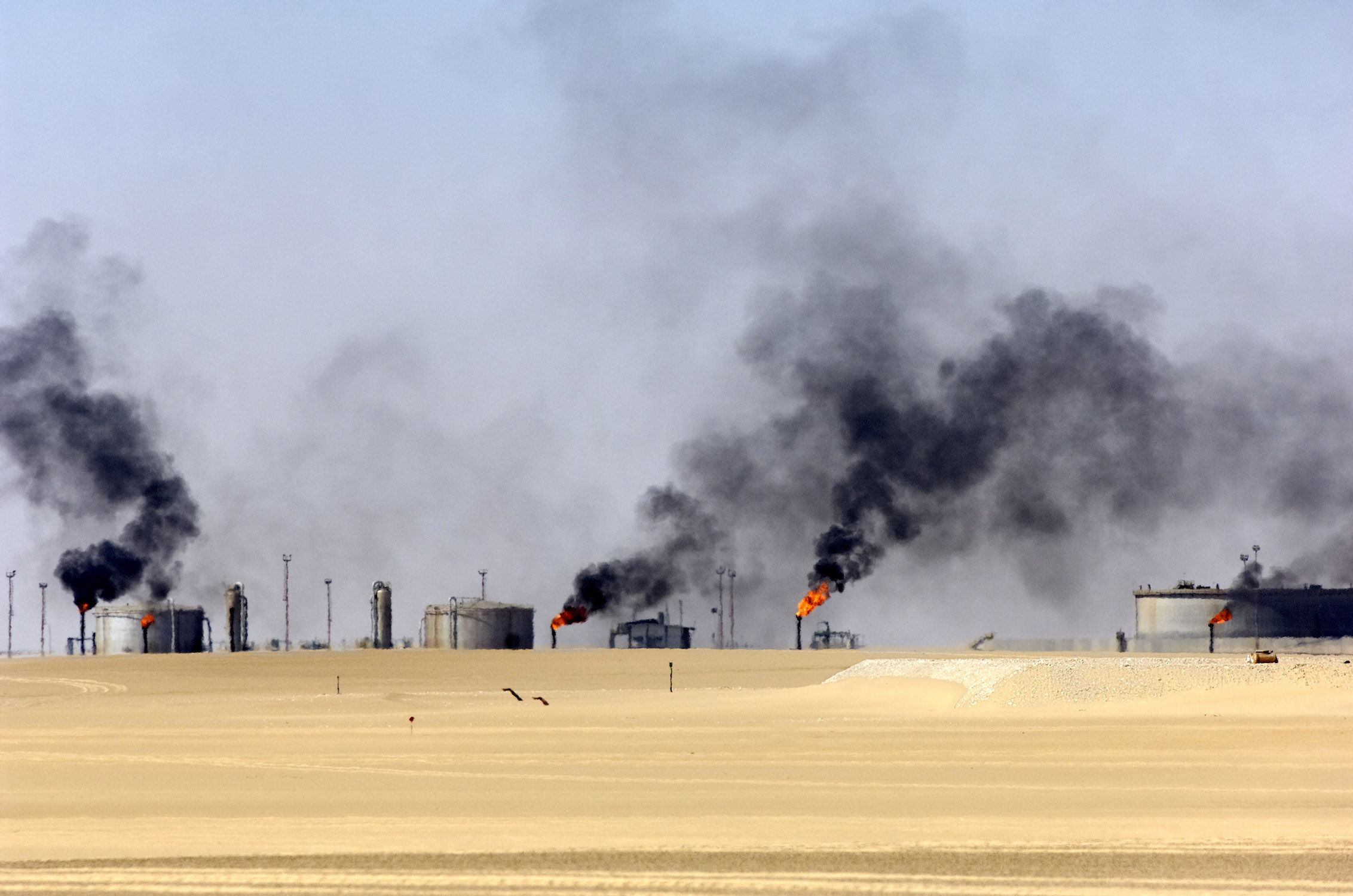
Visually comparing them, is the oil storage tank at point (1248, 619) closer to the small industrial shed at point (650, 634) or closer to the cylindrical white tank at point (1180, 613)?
the cylindrical white tank at point (1180, 613)

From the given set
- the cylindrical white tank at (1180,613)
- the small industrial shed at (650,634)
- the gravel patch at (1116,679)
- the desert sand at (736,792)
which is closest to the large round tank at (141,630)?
the small industrial shed at (650,634)

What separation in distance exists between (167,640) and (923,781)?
98.9 meters

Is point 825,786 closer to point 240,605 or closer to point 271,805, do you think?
point 271,805

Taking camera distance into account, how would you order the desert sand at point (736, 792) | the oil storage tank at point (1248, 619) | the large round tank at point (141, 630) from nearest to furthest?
the desert sand at point (736, 792), the oil storage tank at point (1248, 619), the large round tank at point (141, 630)

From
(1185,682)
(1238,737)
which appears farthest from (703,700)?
(1238,737)

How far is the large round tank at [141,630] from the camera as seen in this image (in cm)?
11206

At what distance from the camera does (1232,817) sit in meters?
20.7

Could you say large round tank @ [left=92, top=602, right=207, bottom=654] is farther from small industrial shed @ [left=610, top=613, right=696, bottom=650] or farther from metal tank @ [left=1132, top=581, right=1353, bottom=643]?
metal tank @ [left=1132, top=581, right=1353, bottom=643]

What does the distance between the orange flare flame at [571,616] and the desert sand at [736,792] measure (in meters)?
75.5

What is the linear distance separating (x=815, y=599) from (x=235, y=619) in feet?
152

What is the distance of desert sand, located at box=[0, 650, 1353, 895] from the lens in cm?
1719

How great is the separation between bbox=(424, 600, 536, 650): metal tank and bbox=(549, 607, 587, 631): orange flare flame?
17.2 feet

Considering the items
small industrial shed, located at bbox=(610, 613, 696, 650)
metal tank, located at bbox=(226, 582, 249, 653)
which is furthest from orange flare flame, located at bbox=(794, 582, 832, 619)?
metal tank, located at bbox=(226, 582, 249, 653)

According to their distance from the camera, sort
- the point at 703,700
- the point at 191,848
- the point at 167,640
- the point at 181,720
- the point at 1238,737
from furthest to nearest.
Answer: the point at 167,640
the point at 703,700
the point at 181,720
the point at 1238,737
the point at 191,848
